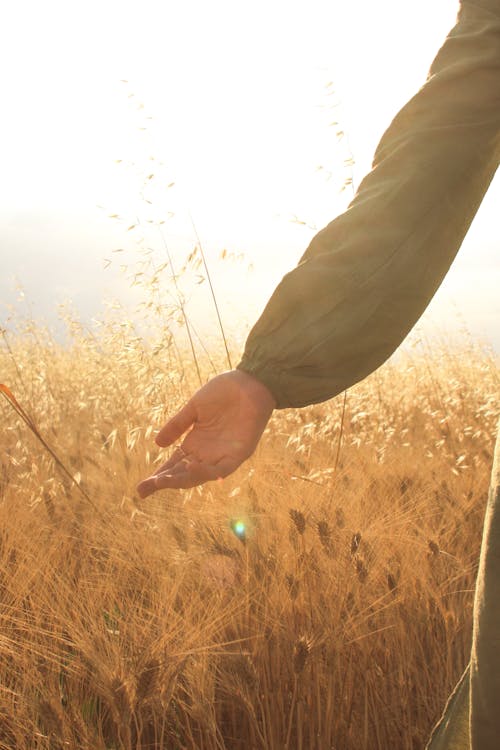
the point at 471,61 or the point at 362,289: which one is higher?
the point at 471,61

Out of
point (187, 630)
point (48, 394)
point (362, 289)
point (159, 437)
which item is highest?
point (362, 289)

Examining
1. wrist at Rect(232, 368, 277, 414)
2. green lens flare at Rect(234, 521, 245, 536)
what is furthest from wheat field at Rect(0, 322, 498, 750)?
wrist at Rect(232, 368, 277, 414)

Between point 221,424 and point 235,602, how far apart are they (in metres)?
0.63

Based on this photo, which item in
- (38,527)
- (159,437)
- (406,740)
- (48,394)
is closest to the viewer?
(159,437)

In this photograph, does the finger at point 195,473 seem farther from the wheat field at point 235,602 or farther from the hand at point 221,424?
the wheat field at point 235,602

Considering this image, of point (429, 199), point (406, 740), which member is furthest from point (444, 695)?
point (429, 199)

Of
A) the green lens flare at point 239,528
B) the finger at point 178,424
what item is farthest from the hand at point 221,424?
the green lens flare at point 239,528

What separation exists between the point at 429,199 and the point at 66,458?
195 cm

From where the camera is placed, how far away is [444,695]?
1254 mm

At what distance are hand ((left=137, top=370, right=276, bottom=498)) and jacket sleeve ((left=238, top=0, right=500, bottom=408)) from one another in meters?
0.02

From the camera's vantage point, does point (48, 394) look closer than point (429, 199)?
No

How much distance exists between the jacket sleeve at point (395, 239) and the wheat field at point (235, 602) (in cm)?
49

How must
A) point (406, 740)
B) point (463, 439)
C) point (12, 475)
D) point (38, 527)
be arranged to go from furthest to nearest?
point (463, 439) → point (12, 475) → point (38, 527) → point (406, 740)

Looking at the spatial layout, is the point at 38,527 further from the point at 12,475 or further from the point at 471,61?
the point at 471,61
